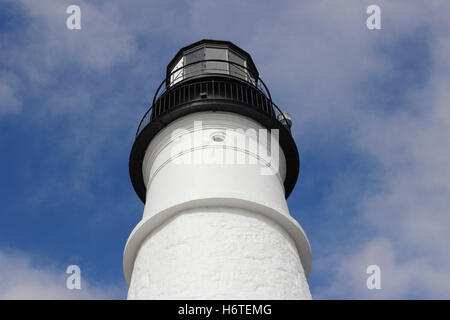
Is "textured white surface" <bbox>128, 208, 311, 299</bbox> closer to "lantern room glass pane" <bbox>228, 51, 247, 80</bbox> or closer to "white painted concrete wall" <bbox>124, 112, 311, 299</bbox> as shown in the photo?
"white painted concrete wall" <bbox>124, 112, 311, 299</bbox>

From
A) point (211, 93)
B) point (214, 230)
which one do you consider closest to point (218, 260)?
point (214, 230)

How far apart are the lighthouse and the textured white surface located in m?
0.02

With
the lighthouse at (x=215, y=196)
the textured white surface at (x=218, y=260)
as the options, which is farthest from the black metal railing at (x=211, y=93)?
the textured white surface at (x=218, y=260)

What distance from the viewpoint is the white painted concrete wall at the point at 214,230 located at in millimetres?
8156

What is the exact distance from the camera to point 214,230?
8.83m

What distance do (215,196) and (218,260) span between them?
1.37 metres

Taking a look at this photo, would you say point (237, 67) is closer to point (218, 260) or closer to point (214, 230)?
point (214, 230)

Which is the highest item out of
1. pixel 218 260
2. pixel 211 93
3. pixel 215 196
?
pixel 211 93

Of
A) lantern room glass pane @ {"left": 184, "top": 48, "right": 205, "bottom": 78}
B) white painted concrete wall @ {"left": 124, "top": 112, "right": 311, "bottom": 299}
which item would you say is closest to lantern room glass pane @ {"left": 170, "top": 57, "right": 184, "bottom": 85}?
lantern room glass pane @ {"left": 184, "top": 48, "right": 205, "bottom": 78}

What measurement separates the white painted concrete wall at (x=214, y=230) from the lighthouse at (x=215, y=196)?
2 centimetres

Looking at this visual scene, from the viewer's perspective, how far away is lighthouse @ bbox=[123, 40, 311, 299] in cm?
828

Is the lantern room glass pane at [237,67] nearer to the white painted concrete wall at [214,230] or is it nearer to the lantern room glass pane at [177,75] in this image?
the lantern room glass pane at [177,75]

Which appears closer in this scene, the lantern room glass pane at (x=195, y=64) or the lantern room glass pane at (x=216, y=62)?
the lantern room glass pane at (x=216, y=62)
